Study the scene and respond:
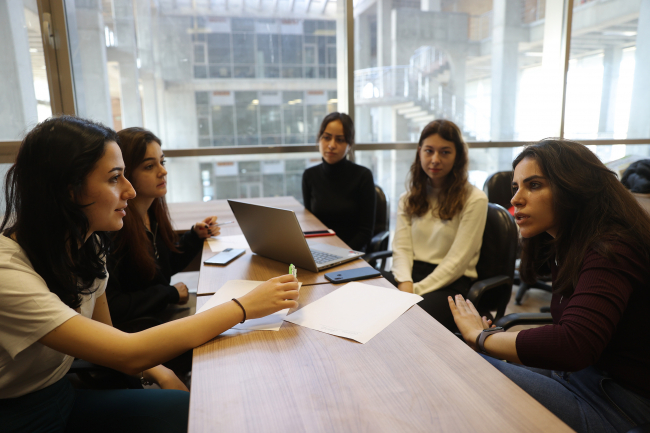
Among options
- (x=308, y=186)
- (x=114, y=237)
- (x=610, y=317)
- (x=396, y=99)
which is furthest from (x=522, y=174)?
(x=396, y=99)

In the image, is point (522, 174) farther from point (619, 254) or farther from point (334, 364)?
point (334, 364)

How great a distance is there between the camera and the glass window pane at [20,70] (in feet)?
9.69

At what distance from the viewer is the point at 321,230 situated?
2.21 m

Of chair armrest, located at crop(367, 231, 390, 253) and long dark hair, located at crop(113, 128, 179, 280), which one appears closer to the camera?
long dark hair, located at crop(113, 128, 179, 280)

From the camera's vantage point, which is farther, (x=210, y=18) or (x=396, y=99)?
(x=396, y=99)

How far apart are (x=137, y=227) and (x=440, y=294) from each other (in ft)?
4.34

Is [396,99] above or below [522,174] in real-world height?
above

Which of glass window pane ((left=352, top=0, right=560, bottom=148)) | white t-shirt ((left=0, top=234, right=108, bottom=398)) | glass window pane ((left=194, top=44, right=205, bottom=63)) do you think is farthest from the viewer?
glass window pane ((left=352, top=0, right=560, bottom=148))

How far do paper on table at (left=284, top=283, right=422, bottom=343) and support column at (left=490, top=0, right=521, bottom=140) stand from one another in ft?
10.1

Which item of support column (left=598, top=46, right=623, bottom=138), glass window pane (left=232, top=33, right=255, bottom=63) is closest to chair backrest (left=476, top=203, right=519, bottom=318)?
glass window pane (left=232, top=33, right=255, bottom=63)

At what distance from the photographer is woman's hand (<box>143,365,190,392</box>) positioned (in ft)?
4.18

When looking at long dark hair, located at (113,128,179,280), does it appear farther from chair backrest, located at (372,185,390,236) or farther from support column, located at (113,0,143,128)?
support column, located at (113,0,143,128)

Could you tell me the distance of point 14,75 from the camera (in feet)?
9.95

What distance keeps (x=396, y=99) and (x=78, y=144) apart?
313 cm
